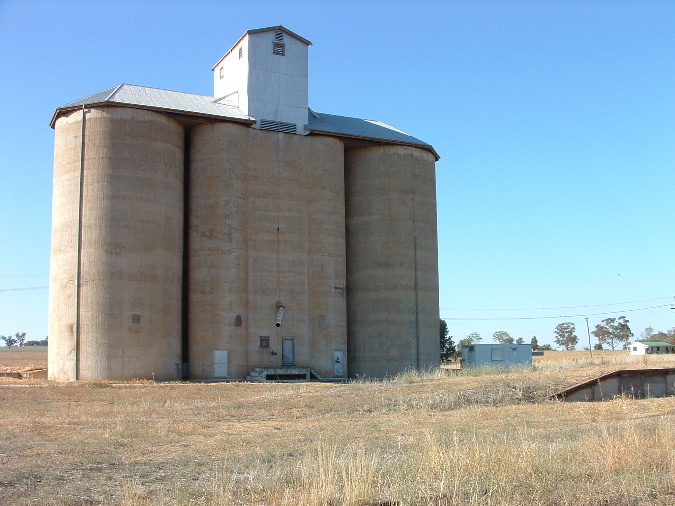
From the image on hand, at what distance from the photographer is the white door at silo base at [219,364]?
46.2 m

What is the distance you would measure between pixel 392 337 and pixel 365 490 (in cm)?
4363

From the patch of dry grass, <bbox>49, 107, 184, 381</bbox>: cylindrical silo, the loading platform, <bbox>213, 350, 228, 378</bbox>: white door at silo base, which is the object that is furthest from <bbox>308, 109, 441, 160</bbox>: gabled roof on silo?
→ the loading platform

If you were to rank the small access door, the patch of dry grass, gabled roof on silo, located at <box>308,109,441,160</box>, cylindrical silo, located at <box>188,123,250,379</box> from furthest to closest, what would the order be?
the patch of dry grass → gabled roof on silo, located at <box>308,109,441,160</box> → the small access door → cylindrical silo, located at <box>188,123,250,379</box>

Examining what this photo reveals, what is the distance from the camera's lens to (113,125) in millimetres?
45500

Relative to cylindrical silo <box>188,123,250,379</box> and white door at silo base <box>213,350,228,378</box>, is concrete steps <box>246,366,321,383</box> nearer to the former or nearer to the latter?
cylindrical silo <box>188,123,250,379</box>

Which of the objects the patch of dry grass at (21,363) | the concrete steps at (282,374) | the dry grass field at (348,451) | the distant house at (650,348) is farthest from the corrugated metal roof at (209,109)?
the distant house at (650,348)

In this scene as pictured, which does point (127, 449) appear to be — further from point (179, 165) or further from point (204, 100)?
point (204, 100)

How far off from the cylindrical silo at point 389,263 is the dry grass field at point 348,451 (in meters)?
26.6

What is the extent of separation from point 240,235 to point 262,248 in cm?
182

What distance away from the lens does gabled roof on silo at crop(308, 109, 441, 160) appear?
174ft

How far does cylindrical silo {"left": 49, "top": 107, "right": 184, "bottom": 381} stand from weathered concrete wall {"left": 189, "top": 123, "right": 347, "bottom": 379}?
1.75 meters

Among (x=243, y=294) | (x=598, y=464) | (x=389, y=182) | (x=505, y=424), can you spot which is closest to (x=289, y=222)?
(x=243, y=294)

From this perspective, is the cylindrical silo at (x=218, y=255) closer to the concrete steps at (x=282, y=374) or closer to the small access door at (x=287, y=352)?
the concrete steps at (x=282, y=374)

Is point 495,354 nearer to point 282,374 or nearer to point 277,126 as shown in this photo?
point 282,374
